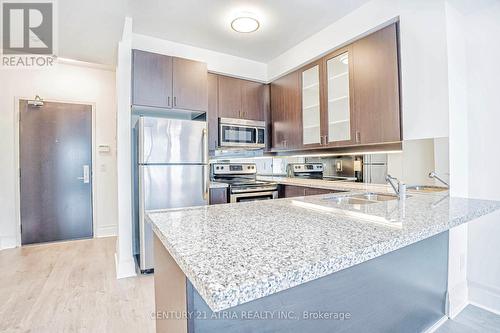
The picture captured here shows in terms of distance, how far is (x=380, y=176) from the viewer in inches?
108

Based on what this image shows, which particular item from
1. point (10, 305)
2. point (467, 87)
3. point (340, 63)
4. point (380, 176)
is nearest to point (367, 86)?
point (340, 63)

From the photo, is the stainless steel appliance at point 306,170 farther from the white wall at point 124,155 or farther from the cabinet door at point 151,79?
the white wall at point 124,155

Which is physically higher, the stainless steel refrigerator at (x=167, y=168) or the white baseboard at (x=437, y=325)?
the stainless steel refrigerator at (x=167, y=168)

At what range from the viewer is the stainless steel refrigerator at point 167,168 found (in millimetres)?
2572

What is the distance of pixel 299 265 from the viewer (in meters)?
0.57

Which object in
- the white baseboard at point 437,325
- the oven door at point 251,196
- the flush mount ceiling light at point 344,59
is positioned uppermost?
the flush mount ceiling light at point 344,59

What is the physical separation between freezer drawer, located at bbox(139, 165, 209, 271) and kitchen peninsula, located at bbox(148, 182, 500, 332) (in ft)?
4.73

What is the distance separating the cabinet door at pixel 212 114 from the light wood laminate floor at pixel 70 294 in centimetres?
175

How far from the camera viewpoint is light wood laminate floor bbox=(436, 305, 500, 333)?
5.64 ft

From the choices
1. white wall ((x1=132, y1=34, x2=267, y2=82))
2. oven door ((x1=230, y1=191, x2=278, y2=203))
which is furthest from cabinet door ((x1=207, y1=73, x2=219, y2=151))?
oven door ((x1=230, y1=191, x2=278, y2=203))

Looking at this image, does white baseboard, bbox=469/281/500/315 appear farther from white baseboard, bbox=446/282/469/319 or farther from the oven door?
the oven door

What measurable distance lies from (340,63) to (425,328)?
2429 mm

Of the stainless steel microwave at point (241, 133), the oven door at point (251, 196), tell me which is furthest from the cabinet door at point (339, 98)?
the stainless steel microwave at point (241, 133)

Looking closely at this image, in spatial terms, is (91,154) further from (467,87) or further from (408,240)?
(467,87)
